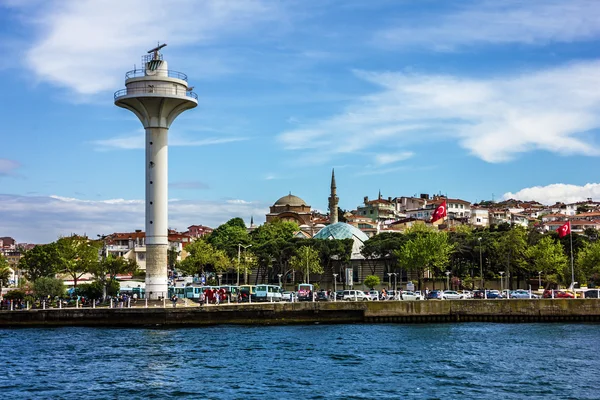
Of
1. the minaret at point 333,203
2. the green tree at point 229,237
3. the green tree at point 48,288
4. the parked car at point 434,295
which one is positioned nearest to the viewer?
the parked car at point 434,295

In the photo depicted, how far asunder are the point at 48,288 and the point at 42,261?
11.6 metres

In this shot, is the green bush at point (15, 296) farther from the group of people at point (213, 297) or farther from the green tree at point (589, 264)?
the green tree at point (589, 264)

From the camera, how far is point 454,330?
2245 inches

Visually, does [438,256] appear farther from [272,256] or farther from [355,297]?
[272,256]

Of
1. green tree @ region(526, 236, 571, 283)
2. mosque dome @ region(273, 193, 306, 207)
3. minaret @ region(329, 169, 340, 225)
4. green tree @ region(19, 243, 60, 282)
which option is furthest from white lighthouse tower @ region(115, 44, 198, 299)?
mosque dome @ region(273, 193, 306, 207)

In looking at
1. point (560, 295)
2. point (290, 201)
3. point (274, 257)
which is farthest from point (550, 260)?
point (290, 201)

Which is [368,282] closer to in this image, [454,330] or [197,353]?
[454,330]

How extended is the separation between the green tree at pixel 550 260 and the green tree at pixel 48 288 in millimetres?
48892

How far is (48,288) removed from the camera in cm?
8169

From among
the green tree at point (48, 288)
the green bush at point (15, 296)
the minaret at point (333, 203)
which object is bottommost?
the green bush at point (15, 296)

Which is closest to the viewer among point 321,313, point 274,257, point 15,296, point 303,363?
point 303,363

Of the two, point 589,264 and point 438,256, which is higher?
point 438,256

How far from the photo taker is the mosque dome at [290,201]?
182 m

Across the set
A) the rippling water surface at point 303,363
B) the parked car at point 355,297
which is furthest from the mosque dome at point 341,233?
the rippling water surface at point 303,363
